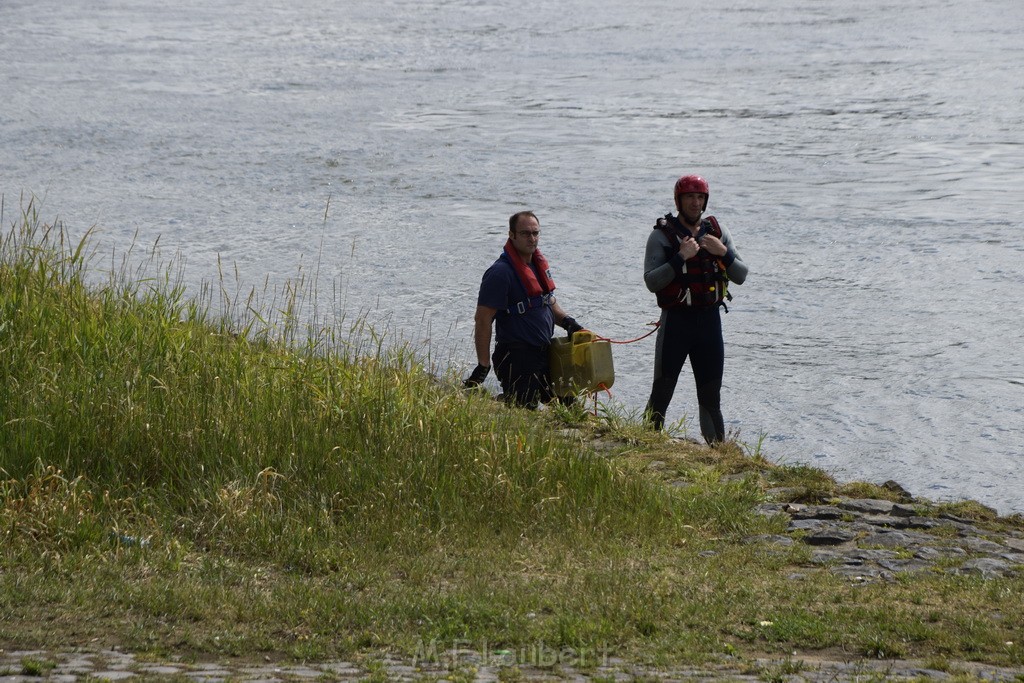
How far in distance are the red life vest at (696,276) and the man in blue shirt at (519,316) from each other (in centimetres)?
70

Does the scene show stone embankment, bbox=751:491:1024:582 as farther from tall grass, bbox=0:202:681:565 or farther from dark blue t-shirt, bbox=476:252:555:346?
dark blue t-shirt, bbox=476:252:555:346

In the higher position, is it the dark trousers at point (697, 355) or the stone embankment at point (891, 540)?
the dark trousers at point (697, 355)

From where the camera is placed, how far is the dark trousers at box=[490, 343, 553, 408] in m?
8.11

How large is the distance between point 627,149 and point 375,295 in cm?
657

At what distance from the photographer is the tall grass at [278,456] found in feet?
19.8

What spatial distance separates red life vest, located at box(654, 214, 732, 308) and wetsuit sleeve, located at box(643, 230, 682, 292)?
33mm

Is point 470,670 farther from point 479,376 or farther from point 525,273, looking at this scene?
point 525,273

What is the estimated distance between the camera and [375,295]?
11.9m

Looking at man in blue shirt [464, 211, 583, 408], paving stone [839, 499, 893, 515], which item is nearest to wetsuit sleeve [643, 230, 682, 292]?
man in blue shirt [464, 211, 583, 408]

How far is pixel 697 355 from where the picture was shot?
8180 mm

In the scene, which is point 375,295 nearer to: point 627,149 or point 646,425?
point 646,425

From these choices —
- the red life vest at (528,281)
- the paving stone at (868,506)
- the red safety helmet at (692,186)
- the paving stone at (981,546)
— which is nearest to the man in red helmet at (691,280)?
the red safety helmet at (692,186)

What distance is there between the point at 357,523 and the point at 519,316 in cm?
228

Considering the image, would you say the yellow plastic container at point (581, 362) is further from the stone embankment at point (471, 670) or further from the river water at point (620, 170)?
the stone embankment at point (471, 670)
